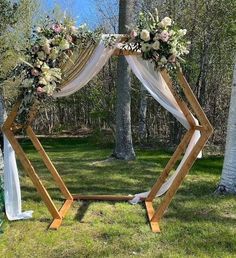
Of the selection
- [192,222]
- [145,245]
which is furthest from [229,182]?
[145,245]

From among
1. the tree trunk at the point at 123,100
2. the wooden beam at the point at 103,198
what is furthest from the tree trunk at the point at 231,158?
the tree trunk at the point at 123,100

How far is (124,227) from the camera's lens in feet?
15.7

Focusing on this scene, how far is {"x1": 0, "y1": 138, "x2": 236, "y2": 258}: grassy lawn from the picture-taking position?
4.10m

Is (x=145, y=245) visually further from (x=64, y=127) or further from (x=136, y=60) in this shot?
(x=64, y=127)

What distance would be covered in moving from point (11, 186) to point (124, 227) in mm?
1490

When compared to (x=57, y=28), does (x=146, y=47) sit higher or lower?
lower

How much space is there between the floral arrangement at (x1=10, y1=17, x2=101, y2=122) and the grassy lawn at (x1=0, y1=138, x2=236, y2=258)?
141cm

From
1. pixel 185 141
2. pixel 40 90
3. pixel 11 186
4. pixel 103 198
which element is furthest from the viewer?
pixel 103 198

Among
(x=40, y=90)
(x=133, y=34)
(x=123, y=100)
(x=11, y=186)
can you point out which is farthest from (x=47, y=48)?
(x=123, y=100)

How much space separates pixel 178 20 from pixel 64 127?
10.5 meters

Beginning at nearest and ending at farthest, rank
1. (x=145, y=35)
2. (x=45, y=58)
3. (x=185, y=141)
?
(x=145, y=35), (x=45, y=58), (x=185, y=141)

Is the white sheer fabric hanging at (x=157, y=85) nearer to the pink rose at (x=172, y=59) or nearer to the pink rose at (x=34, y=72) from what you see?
the pink rose at (x=172, y=59)

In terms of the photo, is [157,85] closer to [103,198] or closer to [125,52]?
[125,52]

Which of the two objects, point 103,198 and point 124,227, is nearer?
point 124,227
